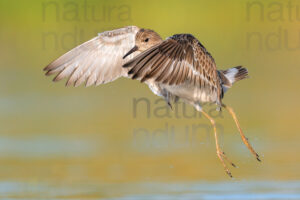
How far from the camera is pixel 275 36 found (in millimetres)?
20266

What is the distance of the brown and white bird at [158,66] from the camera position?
28.0 ft

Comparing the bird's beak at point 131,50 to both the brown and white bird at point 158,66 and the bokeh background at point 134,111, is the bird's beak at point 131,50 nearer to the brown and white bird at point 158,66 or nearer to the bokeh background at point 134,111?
the brown and white bird at point 158,66

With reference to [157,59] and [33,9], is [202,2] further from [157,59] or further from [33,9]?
[157,59]

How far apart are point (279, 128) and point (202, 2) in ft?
30.7

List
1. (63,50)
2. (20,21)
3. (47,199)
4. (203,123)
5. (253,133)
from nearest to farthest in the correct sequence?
(47,199)
(253,133)
(203,123)
(63,50)
(20,21)

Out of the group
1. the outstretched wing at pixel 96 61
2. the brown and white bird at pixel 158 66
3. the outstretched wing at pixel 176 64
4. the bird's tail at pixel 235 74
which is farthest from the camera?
the outstretched wing at pixel 96 61

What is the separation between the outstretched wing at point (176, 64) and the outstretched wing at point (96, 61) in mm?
1582

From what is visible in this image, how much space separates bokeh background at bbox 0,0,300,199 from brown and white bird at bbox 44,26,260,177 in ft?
4.39

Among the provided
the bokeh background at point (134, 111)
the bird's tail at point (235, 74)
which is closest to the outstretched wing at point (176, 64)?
the bird's tail at point (235, 74)

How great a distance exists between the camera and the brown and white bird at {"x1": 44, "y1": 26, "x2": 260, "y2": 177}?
8539 mm

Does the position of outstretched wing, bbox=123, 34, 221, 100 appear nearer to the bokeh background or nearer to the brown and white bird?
A: the brown and white bird

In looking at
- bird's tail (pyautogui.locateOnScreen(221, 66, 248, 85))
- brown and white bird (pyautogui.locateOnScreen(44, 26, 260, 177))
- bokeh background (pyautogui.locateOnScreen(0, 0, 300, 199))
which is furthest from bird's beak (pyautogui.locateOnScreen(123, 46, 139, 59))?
bokeh background (pyautogui.locateOnScreen(0, 0, 300, 199))

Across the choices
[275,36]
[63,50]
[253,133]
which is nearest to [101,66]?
[253,133]

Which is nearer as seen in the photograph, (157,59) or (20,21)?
(157,59)
